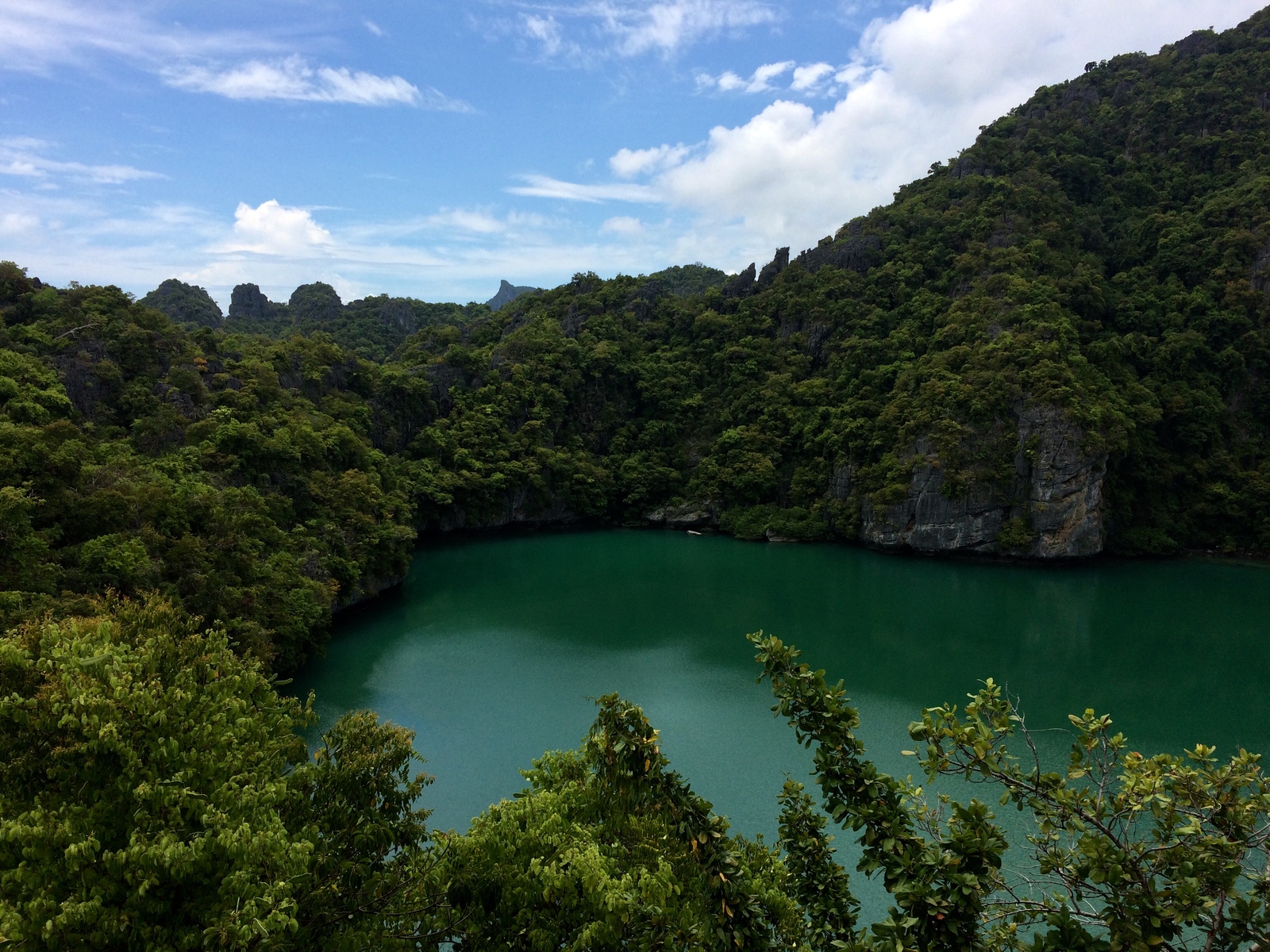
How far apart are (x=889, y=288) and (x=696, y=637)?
26.9 m

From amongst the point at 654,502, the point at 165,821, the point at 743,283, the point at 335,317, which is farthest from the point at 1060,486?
the point at 335,317

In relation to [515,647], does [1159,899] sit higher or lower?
higher

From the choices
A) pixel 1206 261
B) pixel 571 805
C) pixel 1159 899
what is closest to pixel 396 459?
pixel 571 805

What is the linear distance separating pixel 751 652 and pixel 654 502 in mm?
18614

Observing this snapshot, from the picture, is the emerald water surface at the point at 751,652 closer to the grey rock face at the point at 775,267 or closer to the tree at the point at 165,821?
the tree at the point at 165,821

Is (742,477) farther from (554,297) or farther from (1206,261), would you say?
(1206,261)

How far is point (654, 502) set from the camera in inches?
1432

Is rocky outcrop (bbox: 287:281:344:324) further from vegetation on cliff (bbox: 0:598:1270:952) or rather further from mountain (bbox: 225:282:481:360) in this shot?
vegetation on cliff (bbox: 0:598:1270:952)

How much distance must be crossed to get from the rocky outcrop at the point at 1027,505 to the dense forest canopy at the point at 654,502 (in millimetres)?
140

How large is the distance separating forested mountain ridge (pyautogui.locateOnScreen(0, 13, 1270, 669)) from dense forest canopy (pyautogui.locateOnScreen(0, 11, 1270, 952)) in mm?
161

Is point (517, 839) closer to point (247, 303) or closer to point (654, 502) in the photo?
point (654, 502)

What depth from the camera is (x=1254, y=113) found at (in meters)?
35.6

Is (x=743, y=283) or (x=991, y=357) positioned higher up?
(x=743, y=283)

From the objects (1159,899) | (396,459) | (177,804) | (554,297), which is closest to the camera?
(1159,899)
